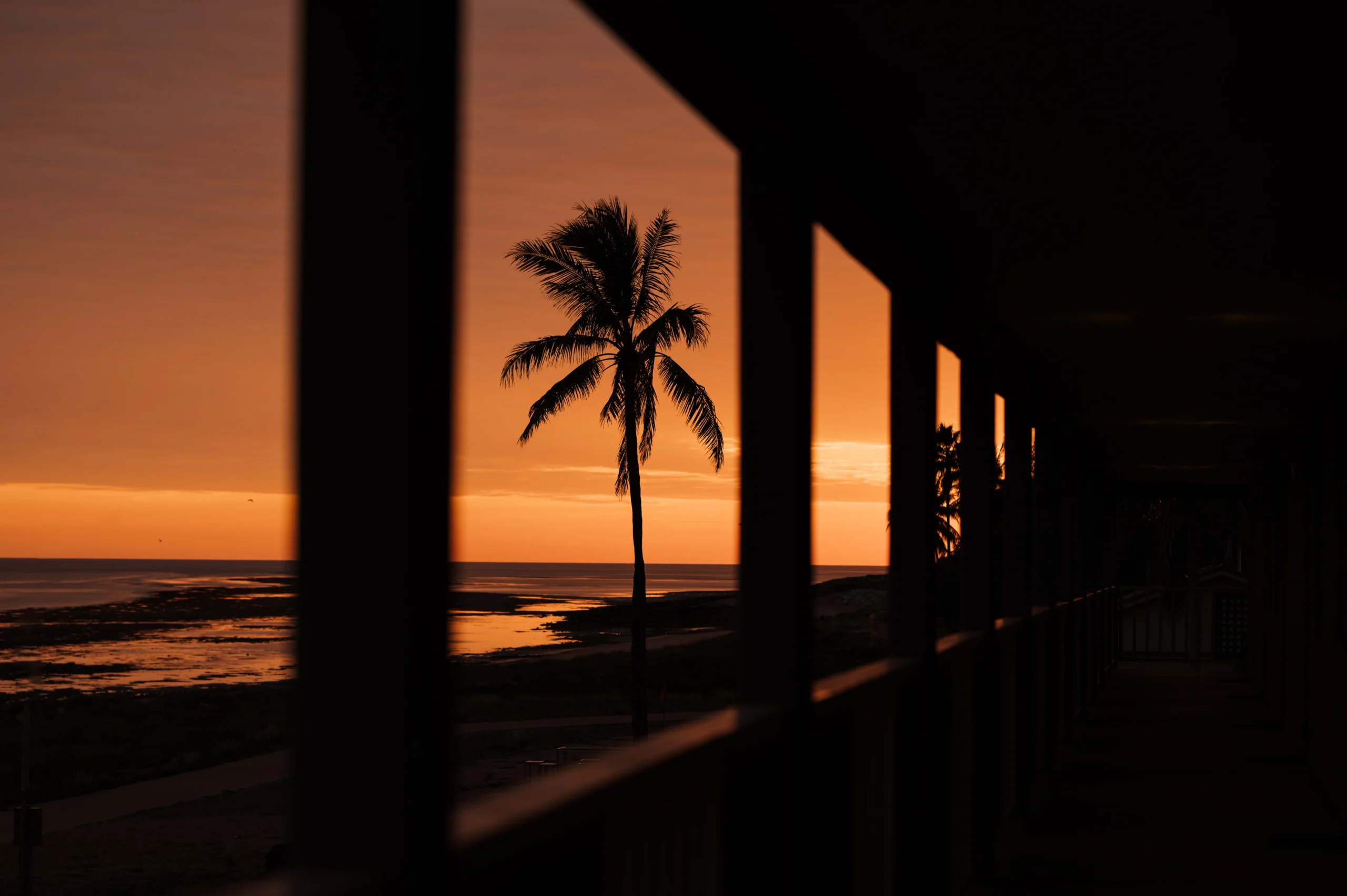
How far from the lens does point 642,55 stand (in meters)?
2.29

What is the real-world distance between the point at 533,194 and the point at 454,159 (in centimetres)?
2460

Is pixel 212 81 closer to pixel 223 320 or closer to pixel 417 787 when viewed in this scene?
pixel 417 787

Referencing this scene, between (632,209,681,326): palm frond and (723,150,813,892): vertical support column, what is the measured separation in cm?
1881

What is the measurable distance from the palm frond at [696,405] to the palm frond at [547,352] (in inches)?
42.0

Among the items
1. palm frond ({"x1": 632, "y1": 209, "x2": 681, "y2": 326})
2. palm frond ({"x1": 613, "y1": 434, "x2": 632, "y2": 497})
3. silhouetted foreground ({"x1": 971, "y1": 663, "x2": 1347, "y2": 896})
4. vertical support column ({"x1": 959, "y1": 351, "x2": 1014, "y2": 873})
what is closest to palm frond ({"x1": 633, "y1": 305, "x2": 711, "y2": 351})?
palm frond ({"x1": 632, "y1": 209, "x2": 681, "y2": 326})

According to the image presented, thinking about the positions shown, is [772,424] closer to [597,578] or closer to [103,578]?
[103,578]

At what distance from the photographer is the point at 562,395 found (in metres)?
21.0

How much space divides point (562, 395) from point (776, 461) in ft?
60.0

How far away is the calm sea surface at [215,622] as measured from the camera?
44.2m

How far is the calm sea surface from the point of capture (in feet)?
145

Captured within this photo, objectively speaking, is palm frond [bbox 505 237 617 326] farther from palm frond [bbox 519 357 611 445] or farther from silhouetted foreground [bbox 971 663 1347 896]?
silhouetted foreground [bbox 971 663 1347 896]

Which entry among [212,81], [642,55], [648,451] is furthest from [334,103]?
[648,451]

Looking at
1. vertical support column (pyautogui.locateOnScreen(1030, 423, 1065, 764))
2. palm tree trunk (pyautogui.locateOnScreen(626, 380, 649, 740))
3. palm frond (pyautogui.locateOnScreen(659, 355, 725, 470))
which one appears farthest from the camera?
palm tree trunk (pyautogui.locateOnScreen(626, 380, 649, 740))

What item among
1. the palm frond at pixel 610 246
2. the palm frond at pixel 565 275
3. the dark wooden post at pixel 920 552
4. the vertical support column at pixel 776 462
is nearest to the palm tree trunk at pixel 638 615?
the palm frond at pixel 565 275
